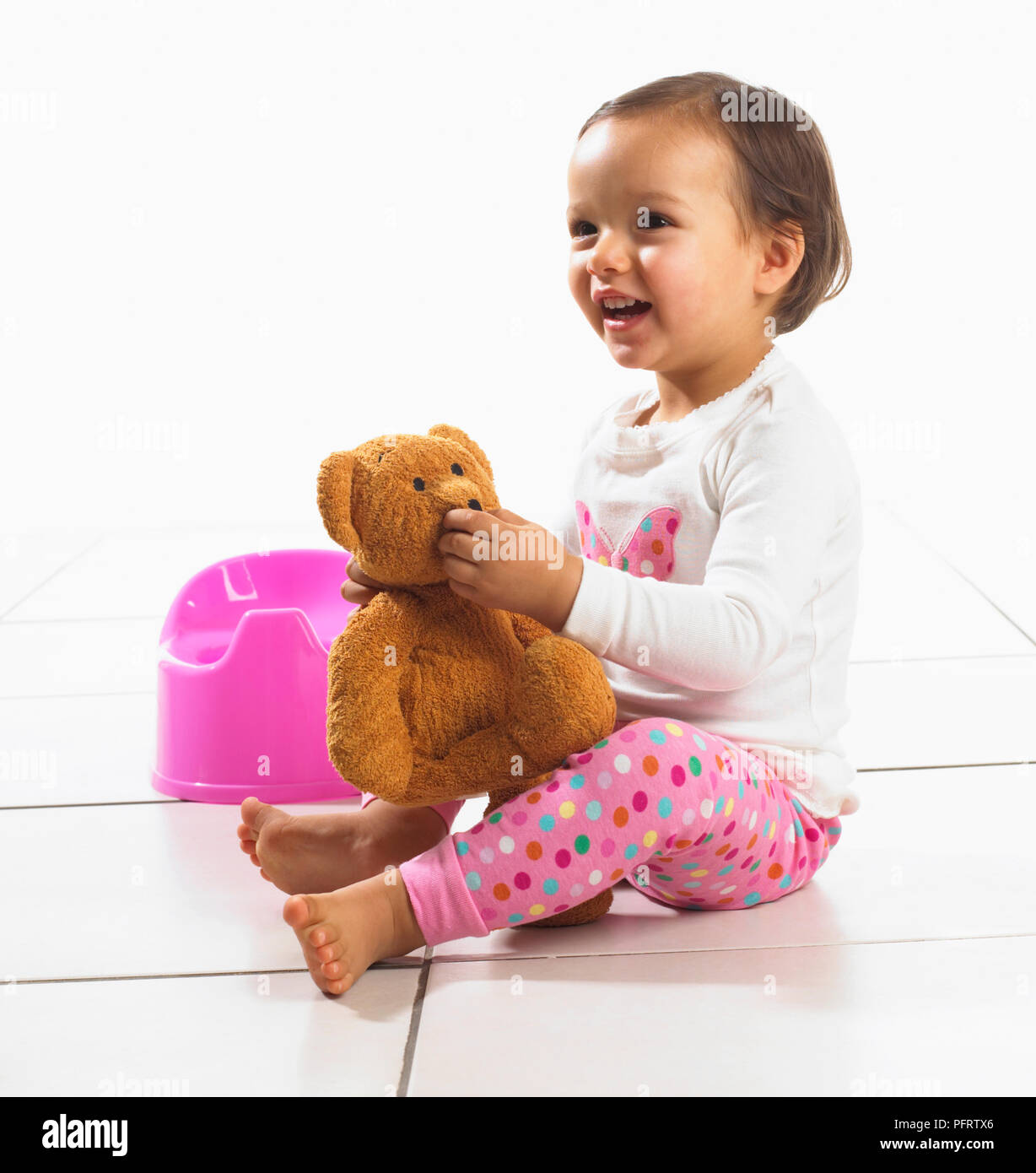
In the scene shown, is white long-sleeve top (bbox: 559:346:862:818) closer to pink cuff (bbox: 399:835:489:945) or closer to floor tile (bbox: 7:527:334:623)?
pink cuff (bbox: 399:835:489:945)

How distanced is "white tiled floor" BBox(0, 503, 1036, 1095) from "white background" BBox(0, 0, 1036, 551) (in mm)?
1235

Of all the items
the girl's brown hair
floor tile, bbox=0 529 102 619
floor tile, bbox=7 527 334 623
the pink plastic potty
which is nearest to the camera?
the girl's brown hair

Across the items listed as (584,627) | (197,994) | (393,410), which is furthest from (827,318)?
(197,994)

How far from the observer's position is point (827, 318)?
2.65m

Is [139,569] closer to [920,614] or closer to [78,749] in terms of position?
[78,749]

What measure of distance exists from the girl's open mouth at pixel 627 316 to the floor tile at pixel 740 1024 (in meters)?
0.45

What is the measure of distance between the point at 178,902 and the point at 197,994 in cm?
15

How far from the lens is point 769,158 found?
39.4 inches

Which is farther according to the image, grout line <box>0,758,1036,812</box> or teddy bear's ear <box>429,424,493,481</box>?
grout line <box>0,758,1036,812</box>

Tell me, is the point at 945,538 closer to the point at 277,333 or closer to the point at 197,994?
the point at 277,333

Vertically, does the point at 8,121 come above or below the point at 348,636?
above

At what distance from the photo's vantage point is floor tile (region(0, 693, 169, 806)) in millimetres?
1261

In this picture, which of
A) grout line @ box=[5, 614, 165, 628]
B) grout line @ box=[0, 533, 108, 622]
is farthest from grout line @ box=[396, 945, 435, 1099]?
grout line @ box=[0, 533, 108, 622]
